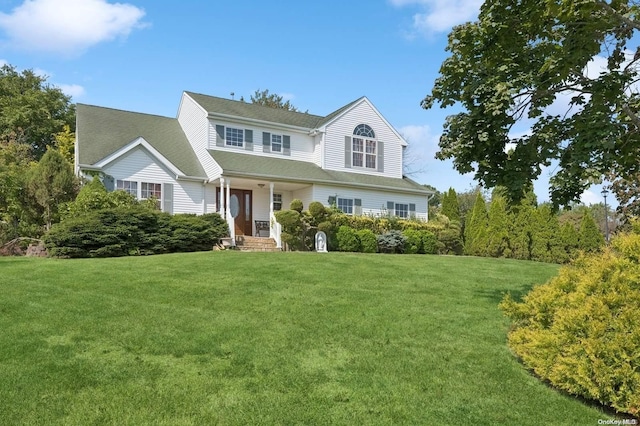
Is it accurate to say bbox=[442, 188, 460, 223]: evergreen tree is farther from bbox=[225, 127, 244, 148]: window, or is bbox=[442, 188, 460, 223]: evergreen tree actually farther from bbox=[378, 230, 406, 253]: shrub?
bbox=[225, 127, 244, 148]: window

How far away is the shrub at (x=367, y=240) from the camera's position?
1962 centimetres

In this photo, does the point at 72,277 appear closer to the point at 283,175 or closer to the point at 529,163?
the point at 529,163

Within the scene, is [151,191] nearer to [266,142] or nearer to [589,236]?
[266,142]

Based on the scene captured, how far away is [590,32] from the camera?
6.07 meters

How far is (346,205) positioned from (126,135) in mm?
10912

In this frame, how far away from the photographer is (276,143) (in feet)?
77.6

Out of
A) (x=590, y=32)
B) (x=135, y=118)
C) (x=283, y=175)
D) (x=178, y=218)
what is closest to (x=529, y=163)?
(x=590, y=32)

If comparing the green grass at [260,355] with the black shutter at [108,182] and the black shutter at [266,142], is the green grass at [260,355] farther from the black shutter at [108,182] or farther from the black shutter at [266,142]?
the black shutter at [266,142]

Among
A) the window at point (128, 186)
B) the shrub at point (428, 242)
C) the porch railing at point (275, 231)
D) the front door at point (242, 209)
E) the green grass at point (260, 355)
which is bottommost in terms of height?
the green grass at point (260, 355)

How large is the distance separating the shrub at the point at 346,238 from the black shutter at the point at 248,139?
6.68 metres

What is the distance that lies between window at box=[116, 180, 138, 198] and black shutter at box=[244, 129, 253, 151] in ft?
18.9

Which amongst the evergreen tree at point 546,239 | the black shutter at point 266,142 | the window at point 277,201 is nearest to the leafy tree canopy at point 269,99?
the black shutter at point 266,142

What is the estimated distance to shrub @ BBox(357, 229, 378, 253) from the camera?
19.6 metres

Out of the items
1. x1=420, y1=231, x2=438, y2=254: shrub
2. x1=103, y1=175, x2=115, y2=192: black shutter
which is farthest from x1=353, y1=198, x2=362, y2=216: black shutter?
x1=103, y1=175, x2=115, y2=192: black shutter
